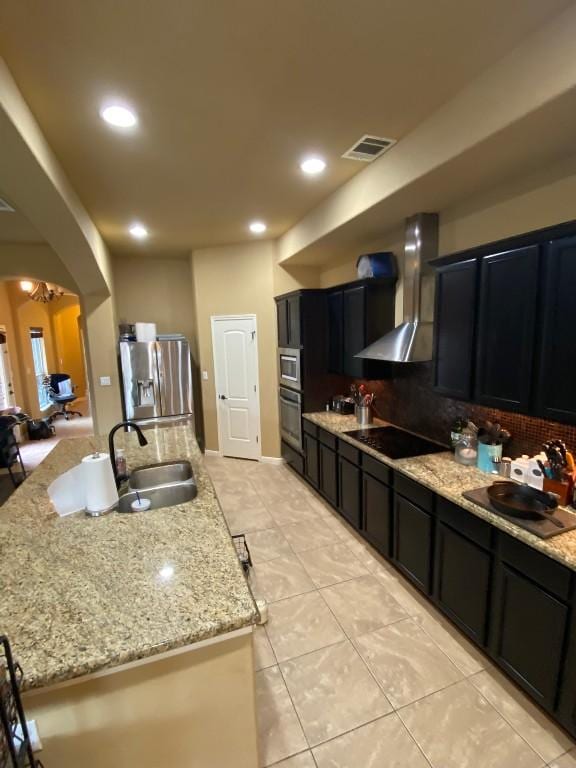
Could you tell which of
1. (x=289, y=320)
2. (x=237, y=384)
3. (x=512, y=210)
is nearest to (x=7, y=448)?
(x=237, y=384)

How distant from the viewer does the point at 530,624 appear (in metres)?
1.73

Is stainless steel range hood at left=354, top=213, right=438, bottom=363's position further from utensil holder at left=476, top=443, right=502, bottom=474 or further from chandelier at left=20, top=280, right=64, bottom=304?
chandelier at left=20, top=280, right=64, bottom=304

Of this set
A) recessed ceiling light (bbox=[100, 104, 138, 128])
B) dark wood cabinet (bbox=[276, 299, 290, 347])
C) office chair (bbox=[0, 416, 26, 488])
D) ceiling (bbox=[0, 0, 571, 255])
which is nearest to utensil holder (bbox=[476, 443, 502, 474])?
ceiling (bbox=[0, 0, 571, 255])

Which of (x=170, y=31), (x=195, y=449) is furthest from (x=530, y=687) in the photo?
(x=170, y=31)

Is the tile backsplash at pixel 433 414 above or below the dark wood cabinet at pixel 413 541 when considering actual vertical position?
above

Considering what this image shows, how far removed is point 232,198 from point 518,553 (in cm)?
324

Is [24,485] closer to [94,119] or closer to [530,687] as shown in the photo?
[94,119]

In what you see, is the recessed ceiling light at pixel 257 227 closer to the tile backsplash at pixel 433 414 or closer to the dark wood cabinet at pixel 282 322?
the dark wood cabinet at pixel 282 322

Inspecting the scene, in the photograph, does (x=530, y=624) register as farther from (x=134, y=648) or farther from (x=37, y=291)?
(x=37, y=291)

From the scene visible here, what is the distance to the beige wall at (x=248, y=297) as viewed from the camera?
486 centimetres

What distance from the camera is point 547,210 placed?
83.6 inches

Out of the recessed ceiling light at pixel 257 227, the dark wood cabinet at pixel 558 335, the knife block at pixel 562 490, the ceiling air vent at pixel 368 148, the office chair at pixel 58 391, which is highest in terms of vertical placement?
the recessed ceiling light at pixel 257 227

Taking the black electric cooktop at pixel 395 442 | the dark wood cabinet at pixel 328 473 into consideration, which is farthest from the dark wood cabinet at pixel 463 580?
the dark wood cabinet at pixel 328 473

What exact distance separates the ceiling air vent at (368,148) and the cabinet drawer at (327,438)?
230 cm
